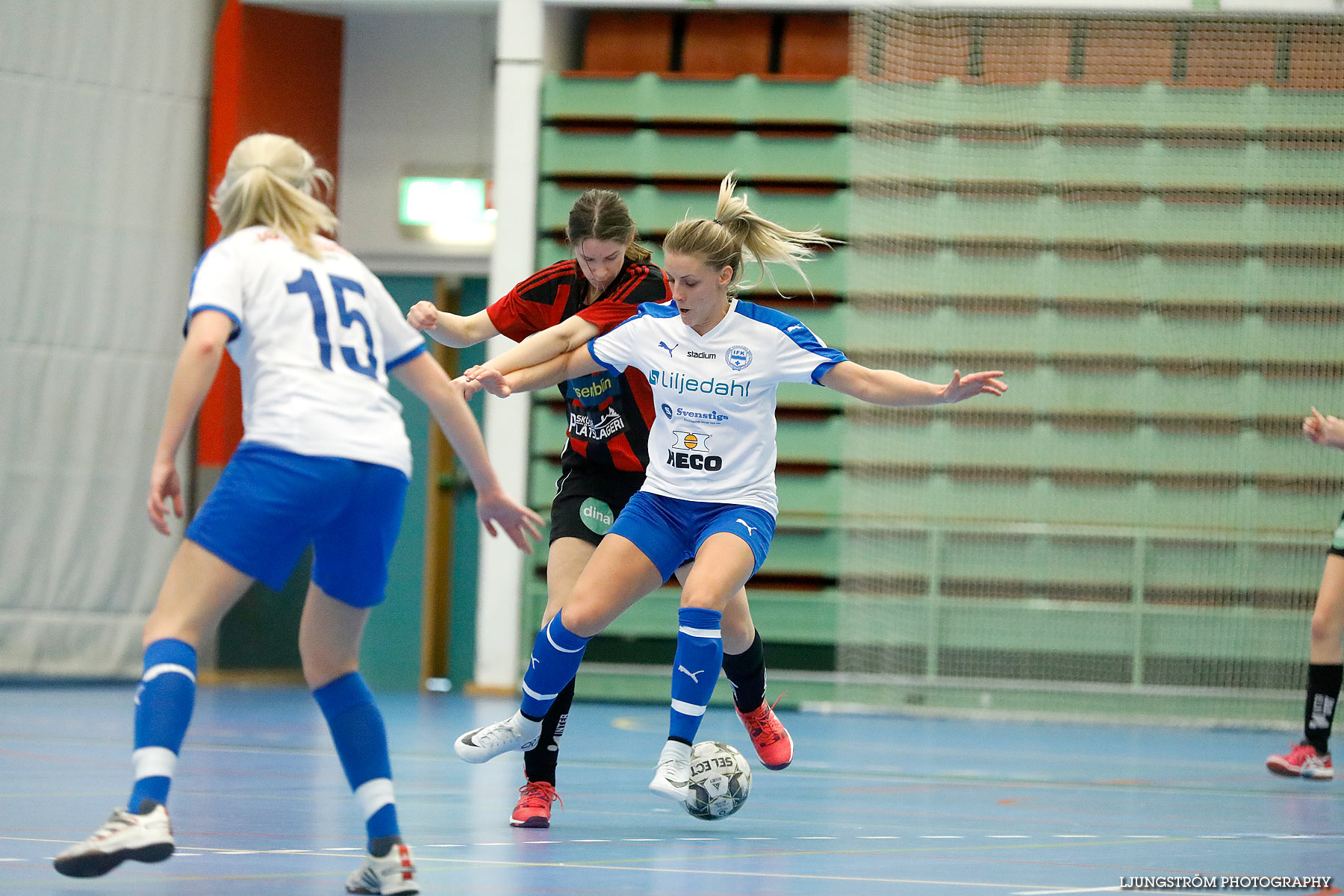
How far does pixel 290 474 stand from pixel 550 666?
5.29ft

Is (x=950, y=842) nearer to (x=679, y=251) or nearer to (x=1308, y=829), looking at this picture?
(x=1308, y=829)

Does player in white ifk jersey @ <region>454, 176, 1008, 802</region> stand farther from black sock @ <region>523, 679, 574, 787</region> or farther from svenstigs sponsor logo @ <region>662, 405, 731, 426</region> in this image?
black sock @ <region>523, 679, 574, 787</region>

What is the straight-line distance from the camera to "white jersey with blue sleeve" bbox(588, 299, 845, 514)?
4.56 m

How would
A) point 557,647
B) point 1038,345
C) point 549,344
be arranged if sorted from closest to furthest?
point 557,647 → point 549,344 → point 1038,345

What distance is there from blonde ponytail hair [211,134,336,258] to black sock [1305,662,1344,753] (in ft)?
15.6

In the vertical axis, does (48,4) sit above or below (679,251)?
above

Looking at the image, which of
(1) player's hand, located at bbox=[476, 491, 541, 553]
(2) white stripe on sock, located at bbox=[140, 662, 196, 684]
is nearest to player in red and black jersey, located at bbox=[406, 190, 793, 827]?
(1) player's hand, located at bbox=[476, 491, 541, 553]

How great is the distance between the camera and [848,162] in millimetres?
10164

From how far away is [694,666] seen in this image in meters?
4.42

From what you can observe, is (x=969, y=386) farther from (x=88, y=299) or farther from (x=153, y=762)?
(x=88, y=299)

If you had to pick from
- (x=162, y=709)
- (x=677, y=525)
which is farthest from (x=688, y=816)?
(x=162, y=709)

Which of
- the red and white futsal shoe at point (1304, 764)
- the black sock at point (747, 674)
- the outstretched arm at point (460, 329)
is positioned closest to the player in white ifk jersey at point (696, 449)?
the outstretched arm at point (460, 329)

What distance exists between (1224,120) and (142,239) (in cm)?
685

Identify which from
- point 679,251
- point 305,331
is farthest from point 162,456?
point 679,251
